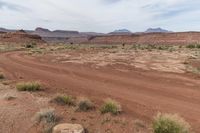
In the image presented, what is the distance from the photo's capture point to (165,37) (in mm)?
117688

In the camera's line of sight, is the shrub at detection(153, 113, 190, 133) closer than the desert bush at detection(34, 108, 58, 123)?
Yes

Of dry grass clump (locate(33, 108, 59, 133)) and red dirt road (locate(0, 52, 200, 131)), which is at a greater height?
dry grass clump (locate(33, 108, 59, 133))

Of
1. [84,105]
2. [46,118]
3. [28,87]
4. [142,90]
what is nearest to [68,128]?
[46,118]

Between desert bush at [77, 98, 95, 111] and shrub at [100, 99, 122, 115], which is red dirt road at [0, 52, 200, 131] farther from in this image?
desert bush at [77, 98, 95, 111]

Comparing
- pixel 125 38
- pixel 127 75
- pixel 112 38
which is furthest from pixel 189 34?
pixel 127 75

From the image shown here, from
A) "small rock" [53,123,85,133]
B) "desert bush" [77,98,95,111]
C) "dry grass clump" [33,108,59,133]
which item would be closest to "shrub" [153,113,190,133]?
"small rock" [53,123,85,133]

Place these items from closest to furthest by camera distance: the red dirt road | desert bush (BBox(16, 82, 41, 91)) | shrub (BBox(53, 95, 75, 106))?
the red dirt road → shrub (BBox(53, 95, 75, 106)) → desert bush (BBox(16, 82, 41, 91))

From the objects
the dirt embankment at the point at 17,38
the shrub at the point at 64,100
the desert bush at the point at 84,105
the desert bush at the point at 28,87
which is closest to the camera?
the desert bush at the point at 84,105

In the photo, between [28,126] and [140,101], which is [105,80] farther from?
[28,126]

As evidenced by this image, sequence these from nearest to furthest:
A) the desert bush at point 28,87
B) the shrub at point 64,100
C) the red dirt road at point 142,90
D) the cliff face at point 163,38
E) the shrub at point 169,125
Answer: the shrub at point 169,125 → the red dirt road at point 142,90 → the shrub at point 64,100 → the desert bush at point 28,87 → the cliff face at point 163,38

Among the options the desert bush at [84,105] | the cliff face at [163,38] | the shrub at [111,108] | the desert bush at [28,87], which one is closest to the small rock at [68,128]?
the shrub at [111,108]

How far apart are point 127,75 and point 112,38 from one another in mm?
127958

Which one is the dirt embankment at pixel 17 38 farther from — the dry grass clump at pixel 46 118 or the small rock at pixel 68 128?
the small rock at pixel 68 128

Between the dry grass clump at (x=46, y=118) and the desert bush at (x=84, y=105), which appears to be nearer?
the dry grass clump at (x=46, y=118)
